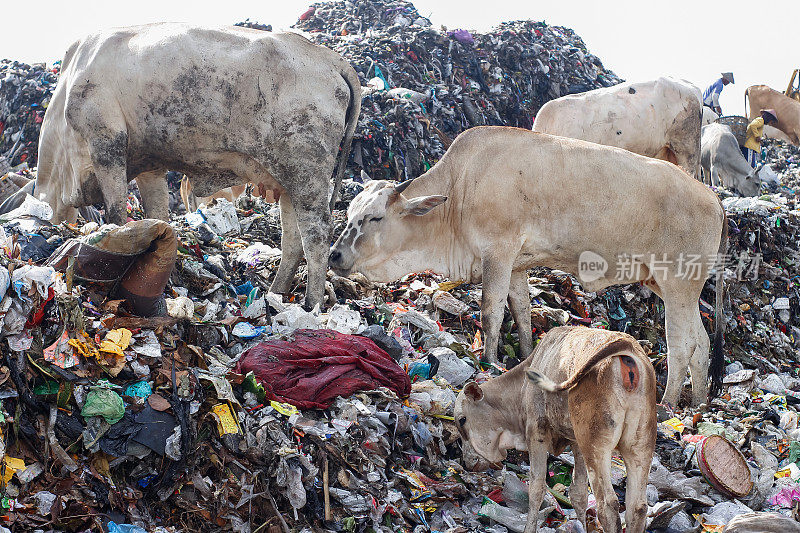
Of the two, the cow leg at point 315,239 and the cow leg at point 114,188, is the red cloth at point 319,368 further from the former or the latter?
the cow leg at point 114,188

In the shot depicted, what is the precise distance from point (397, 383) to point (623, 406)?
188 centimetres

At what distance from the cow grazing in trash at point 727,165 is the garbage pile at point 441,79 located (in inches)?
147

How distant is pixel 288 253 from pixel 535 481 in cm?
343

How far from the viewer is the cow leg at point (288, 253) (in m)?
7.06

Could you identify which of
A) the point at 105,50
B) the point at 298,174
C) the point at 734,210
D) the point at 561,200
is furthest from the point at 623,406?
the point at 734,210

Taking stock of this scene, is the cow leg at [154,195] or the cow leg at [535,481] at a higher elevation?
the cow leg at [154,195]

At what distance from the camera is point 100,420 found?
430 centimetres

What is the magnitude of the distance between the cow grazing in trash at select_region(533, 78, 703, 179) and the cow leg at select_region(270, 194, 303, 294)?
496 cm

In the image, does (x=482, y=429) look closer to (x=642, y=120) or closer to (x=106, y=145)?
(x=106, y=145)

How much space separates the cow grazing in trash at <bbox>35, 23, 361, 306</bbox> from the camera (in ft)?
21.0

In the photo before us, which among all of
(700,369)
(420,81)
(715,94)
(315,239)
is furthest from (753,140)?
(315,239)

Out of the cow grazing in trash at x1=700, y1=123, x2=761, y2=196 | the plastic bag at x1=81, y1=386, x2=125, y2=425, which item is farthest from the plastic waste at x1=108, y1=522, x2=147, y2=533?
the cow grazing in trash at x1=700, y1=123, x2=761, y2=196

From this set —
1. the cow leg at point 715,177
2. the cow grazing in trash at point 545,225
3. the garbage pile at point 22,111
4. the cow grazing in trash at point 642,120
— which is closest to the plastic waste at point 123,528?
the cow grazing in trash at point 545,225

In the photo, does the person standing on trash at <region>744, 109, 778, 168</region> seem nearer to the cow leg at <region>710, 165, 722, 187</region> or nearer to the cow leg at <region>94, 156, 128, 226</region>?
the cow leg at <region>710, 165, 722, 187</region>
